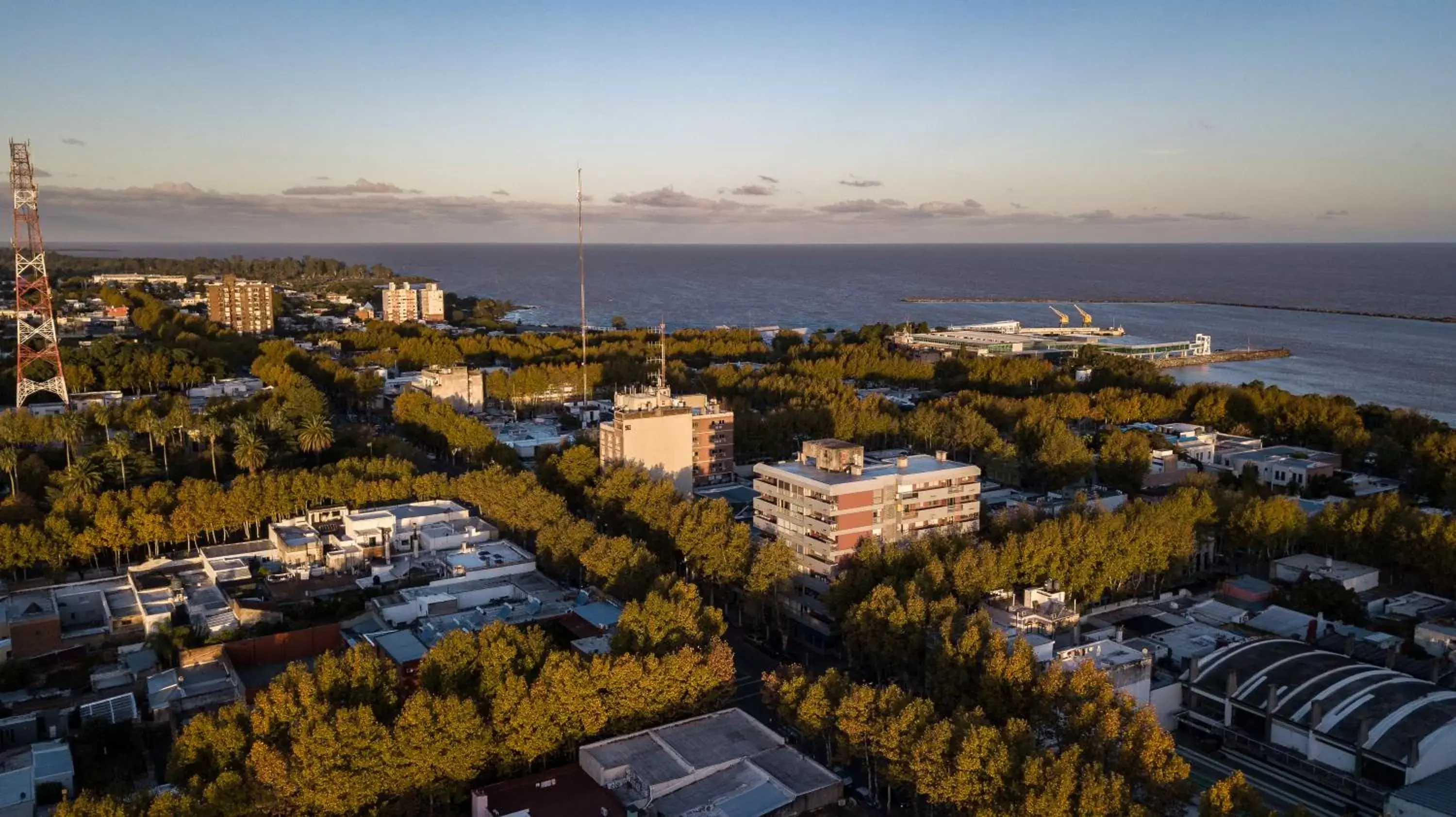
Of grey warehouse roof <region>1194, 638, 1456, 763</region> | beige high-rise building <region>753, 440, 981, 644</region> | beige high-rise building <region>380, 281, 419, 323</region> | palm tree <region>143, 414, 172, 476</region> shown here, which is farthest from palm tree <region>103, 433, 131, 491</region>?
beige high-rise building <region>380, 281, 419, 323</region>

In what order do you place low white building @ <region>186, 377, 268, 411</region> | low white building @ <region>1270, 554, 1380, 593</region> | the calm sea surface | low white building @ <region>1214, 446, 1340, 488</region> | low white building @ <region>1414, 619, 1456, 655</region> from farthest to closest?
the calm sea surface → low white building @ <region>186, 377, 268, 411</region> → low white building @ <region>1214, 446, 1340, 488</region> → low white building @ <region>1270, 554, 1380, 593</region> → low white building @ <region>1414, 619, 1456, 655</region>

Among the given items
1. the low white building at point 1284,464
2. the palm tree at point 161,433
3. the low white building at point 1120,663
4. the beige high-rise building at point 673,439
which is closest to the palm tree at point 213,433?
the palm tree at point 161,433

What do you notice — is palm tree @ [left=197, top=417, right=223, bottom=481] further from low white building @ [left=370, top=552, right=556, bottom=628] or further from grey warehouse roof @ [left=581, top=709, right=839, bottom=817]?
grey warehouse roof @ [left=581, top=709, right=839, bottom=817]

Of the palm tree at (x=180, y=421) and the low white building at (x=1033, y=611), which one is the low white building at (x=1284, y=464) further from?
the palm tree at (x=180, y=421)

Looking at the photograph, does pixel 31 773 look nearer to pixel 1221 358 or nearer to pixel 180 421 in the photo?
pixel 180 421

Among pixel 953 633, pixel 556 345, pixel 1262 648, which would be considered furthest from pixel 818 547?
pixel 556 345

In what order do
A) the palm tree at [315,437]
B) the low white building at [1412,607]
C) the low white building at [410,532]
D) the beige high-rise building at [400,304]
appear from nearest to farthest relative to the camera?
the low white building at [1412,607] → the low white building at [410,532] → the palm tree at [315,437] → the beige high-rise building at [400,304]
